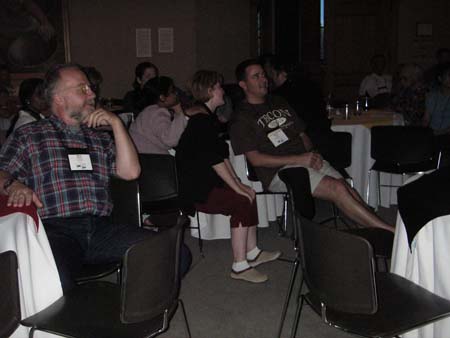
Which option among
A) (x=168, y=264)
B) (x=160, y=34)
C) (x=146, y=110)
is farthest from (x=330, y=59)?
(x=168, y=264)

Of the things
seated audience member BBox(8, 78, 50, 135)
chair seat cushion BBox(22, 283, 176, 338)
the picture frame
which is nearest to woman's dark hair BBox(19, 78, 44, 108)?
seated audience member BBox(8, 78, 50, 135)

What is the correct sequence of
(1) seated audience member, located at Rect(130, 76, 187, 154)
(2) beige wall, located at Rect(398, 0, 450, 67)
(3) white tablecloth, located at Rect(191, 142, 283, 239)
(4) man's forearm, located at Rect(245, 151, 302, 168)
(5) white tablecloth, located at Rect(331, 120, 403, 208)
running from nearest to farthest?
(4) man's forearm, located at Rect(245, 151, 302, 168) < (1) seated audience member, located at Rect(130, 76, 187, 154) < (3) white tablecloth, located at Rect(191, 142, 283, 239) < (5) white tablecloth, located at Rect(331, 120, 403, 208) < (2) beige wall, located at Rect(398, 0, 450, 67)

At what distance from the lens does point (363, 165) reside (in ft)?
15.9

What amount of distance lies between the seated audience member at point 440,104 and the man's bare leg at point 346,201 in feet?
6.72

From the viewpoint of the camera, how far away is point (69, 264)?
2230 millimetres

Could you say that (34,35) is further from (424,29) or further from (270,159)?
(424,29)

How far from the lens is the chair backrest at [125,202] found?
272cm

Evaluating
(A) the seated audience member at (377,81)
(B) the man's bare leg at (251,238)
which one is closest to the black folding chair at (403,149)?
(B) the man's bare leg at (251,238)

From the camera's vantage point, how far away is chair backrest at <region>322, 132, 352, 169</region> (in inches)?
172

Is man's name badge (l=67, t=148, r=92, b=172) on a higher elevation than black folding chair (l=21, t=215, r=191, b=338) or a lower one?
higher

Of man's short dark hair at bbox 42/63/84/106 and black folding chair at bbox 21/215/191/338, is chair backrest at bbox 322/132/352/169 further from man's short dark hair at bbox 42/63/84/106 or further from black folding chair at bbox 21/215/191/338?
black folding chair at bbox 21/215/191/338

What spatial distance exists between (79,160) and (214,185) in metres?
1.10

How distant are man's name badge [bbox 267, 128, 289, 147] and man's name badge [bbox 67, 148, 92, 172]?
1.58 metres

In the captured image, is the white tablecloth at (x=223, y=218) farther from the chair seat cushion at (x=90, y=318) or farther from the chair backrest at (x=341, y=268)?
the chair backrest at (x=341, y=268)
